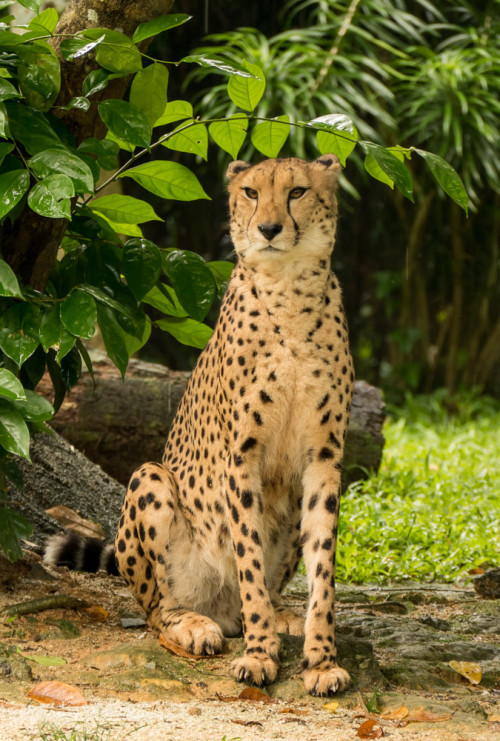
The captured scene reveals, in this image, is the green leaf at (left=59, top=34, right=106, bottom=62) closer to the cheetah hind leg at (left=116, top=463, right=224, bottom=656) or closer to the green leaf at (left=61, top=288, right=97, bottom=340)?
the green leaf at (left=61, top=288, right=97, bottom=340)

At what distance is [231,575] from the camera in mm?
3416

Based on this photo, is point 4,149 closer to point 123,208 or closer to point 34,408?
point 123,208

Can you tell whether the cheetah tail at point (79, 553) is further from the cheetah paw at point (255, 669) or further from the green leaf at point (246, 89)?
the green leaf at point (246, 89)

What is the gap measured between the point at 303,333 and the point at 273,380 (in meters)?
0.19

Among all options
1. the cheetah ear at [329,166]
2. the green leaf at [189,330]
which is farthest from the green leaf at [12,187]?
the cheetah ear at [329,166]

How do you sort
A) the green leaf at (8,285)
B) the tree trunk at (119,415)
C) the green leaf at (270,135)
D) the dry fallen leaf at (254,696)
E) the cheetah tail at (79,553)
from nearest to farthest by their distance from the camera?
1. the green leaf at (8,285)
2. the dry fallen leaf at (254,696)
3. the green leaf at (270,135)
4. the cheetah tail at (79,553)
5. the tree trunk at (119,415)

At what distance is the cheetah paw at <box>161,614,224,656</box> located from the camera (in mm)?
3090

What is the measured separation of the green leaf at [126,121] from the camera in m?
2.71

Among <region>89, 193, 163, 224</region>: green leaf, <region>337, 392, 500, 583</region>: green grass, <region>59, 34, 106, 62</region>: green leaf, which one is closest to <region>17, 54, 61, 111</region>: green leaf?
<region>59, 34, 106, 62</region>: green leaf

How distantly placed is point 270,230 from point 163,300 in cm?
53

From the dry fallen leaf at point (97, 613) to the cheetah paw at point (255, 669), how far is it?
0.70 meters

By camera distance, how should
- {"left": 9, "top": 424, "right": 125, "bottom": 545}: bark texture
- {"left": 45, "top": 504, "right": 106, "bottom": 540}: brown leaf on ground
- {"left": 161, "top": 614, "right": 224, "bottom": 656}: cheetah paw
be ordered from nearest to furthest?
{"left": 161, "top": 614, "right": 224, "bottom": 656}: cheetah paw < {"left": 9, "top": 424, "right": 125, "bottom": 545}: bark texture < {"left": 45, "top": 504, "right": 106, "bottom": 540}: brown leaf on ground

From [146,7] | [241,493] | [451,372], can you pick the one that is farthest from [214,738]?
[451,372]

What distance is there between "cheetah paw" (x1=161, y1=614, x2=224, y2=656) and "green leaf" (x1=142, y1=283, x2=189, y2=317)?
1.06 m
